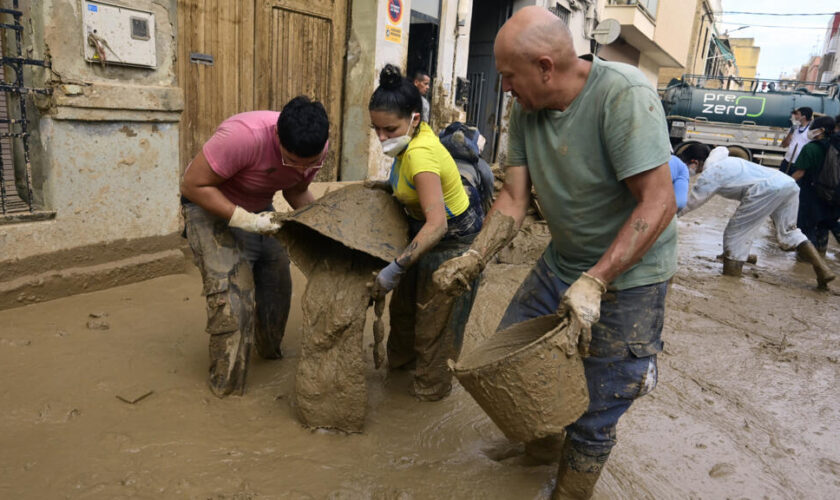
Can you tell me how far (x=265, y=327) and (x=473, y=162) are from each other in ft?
4.99

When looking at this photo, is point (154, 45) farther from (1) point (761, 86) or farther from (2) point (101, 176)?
(1) point (761, 86)

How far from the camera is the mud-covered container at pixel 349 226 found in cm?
244

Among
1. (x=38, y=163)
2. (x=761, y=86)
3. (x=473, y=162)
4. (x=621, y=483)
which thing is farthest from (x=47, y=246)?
(x=761, y=86)

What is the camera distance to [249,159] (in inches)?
102

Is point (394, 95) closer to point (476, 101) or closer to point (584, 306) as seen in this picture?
point (584, 306)

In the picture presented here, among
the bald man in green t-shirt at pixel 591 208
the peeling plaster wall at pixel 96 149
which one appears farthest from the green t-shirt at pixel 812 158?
the peeling plaster wall at pixel 96 149

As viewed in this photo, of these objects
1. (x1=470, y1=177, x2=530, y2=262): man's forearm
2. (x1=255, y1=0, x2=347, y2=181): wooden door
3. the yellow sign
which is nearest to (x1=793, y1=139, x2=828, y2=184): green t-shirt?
the yellow sign

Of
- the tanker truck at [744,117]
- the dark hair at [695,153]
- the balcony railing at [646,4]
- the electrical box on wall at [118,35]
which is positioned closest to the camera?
the electrical box on wall at [118,35]

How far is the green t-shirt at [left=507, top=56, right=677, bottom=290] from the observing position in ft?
5.61

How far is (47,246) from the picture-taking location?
3.54 m

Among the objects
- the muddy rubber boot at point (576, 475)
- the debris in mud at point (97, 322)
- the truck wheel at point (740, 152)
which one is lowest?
the debris in mud at point (97, 322)

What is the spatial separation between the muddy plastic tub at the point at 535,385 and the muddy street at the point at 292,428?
642 mm

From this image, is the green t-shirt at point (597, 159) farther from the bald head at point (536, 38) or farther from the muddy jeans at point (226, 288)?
the muddy jeans at point (226, 288)

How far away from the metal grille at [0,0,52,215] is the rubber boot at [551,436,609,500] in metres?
3.33
